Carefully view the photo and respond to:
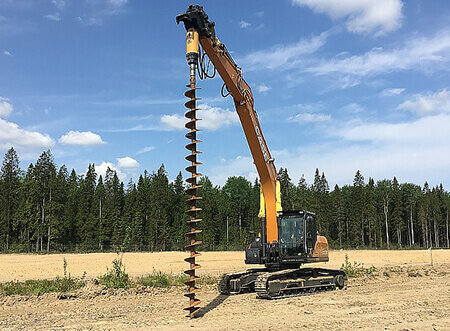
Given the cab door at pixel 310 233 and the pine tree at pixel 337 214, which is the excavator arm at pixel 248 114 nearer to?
the cab door at pixel 310 233

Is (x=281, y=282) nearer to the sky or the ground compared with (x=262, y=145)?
nearer to the ground

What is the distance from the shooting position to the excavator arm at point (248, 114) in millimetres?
12305

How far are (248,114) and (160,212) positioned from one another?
234 ft

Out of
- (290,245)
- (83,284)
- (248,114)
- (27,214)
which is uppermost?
(248,114)

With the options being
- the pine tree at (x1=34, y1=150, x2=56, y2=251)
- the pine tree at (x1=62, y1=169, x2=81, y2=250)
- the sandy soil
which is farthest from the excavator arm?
the pine tree at (x1=62, y1=169, x2=81, y2=250)

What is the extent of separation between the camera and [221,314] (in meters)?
11.2

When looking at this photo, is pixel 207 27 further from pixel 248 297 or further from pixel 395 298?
pixel 395 298

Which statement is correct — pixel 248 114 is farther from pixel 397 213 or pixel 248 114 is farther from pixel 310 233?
pixel 397 213

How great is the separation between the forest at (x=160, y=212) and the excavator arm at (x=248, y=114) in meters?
50.0

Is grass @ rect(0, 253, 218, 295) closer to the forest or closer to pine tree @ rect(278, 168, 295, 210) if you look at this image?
the forest

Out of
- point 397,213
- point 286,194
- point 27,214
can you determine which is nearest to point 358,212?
point 397,213

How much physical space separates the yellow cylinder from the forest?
54.0m

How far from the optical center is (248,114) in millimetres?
14469

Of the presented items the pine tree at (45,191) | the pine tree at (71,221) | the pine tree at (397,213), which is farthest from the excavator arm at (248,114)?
the pine tree at (397,213)
